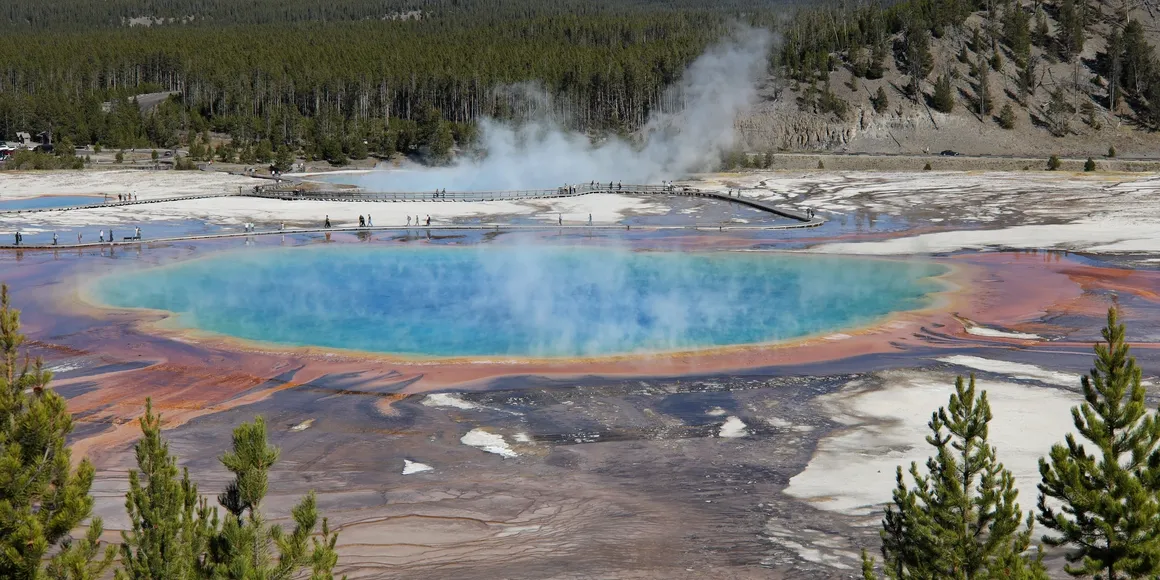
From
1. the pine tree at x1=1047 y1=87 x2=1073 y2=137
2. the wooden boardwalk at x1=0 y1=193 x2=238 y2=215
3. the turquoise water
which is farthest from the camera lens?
the pine tree at x1=1047 y1=87 x2=1073 y2=137

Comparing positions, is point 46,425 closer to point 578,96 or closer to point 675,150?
point 675,150

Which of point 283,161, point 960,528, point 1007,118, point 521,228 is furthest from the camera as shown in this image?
point 1007,118

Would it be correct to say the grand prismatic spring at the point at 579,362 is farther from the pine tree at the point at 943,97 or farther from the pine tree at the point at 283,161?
the pine tree at the point at 943,97

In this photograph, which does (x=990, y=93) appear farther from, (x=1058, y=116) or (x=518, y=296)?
(x=518, y=296)

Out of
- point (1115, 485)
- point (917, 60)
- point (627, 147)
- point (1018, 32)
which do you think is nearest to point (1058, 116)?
point (1018, 32)

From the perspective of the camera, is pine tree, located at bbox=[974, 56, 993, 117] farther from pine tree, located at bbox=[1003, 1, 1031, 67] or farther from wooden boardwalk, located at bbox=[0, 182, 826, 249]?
wooden boardwalk, located at bbox=[0, 182, 826, 249]

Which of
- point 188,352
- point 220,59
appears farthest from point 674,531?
point 220,59

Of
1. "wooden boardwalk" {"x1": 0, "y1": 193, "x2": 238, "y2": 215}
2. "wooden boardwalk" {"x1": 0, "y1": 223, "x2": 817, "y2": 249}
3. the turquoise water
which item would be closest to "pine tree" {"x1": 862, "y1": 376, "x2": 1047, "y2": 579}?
the turquoise water
